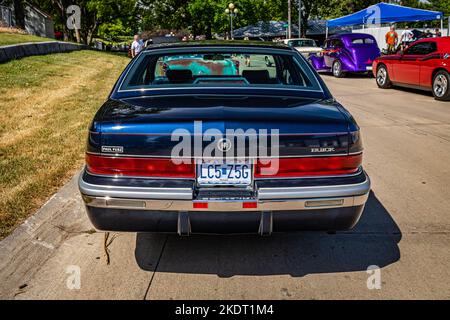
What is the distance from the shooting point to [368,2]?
6391cm

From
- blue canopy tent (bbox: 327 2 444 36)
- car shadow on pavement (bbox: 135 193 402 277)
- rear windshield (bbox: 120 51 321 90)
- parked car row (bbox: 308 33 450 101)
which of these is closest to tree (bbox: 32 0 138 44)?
blue canopy tent (bbox: 327 2 444 36)

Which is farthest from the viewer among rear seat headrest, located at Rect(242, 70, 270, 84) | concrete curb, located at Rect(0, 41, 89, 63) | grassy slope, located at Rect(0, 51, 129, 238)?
concrete curb, located at Rect(0, 41, 89, 63)

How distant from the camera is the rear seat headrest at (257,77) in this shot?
416 cm

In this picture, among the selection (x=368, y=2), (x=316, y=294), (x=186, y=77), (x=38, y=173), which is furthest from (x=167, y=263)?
(x=368, y=2)

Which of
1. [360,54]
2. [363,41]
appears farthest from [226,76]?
[363,41]

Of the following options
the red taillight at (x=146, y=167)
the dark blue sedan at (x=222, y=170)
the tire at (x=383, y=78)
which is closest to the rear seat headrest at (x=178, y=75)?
the dark blue sedan at (x=222, y=170)

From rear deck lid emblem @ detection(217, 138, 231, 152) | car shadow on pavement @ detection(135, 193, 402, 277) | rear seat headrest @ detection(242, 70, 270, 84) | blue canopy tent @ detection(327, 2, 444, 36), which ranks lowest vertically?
car shadow on pavement @ detection(135, 193, 402, 277)

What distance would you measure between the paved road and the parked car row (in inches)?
280

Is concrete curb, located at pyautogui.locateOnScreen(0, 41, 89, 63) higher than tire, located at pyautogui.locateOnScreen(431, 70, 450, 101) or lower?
higher

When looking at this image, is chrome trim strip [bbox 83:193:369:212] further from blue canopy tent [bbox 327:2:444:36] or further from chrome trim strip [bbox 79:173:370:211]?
blue canopy tent [bbox 327:2:444:36]

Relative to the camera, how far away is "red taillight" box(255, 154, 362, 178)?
2.95 m

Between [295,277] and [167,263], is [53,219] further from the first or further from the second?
[295,277]

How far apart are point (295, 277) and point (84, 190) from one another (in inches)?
A: 60.8

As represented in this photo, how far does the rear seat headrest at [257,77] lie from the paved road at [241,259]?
54.7 inches
